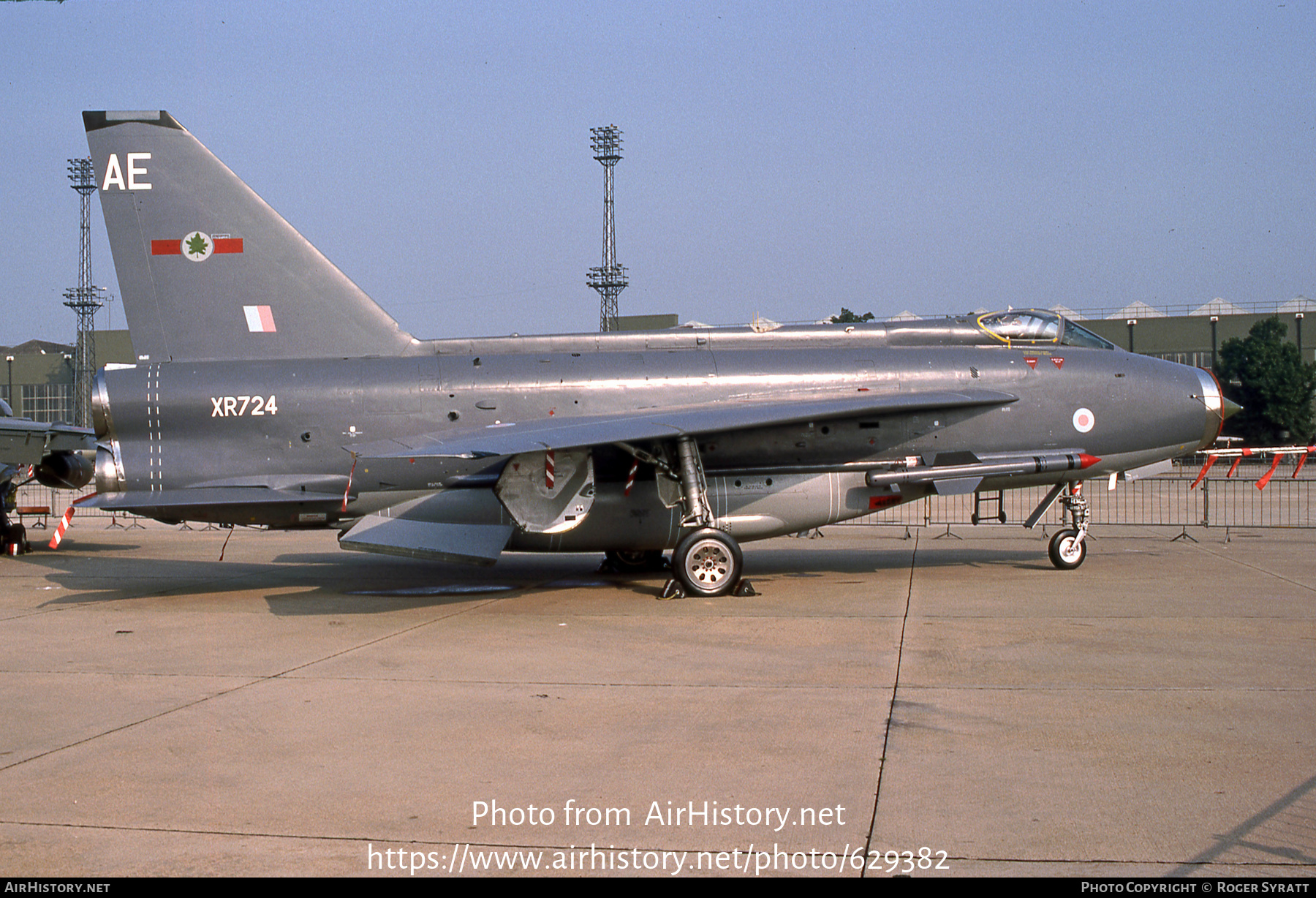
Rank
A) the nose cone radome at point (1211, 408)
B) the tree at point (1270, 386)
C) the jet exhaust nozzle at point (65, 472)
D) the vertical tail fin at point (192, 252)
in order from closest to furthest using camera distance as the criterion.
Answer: the vertical tail fin at point (192, 252) < the nose cone radome at point (1211, 408) < the jet exhaust nozzle at point (65, 472) < the tree at point (1270, 386)

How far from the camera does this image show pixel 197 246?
1150 cm

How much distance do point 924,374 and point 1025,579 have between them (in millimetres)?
2590

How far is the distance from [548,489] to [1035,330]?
620cm

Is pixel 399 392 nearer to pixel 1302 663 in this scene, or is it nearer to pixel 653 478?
pixel 653 478

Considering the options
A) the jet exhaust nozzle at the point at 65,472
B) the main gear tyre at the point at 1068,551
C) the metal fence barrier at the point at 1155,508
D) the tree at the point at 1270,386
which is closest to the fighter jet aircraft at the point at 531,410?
the main gear tyre at the point at 1068,551

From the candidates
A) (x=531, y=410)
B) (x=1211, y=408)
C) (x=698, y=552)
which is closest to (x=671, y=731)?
(x=698, y=552)

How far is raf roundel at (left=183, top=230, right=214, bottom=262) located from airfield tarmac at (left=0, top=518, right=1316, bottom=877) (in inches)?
147

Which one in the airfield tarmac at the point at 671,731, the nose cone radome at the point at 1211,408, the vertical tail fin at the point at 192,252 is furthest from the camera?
the nose cone radome at the point at 1211,408

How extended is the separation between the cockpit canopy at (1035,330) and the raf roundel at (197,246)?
8828mm

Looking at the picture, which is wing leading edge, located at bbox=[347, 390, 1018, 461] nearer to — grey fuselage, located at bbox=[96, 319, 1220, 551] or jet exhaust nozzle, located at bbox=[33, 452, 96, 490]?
grey fuselage, located at bbox=[96, 319, 1220, 551]

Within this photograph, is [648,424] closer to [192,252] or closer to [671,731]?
[671,731]

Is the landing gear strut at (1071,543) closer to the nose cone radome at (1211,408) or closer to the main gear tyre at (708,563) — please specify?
the nose cone radome at (1211,408)

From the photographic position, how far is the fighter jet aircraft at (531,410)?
35.3 feet
